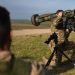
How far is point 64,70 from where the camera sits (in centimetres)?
1139

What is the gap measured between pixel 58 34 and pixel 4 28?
8.91 m

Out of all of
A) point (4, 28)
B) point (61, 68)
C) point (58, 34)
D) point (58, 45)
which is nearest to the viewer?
point (4, 28)

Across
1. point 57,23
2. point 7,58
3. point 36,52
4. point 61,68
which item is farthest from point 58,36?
point 7,58

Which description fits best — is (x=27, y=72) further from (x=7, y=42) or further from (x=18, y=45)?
(x=18, y=45)

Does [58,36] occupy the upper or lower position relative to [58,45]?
upper

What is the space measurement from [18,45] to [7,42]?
43.6ft

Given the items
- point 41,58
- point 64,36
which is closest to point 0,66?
point 64,36

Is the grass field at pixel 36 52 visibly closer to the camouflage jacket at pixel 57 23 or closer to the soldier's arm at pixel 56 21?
the camouflage jacket at pixel 57 23

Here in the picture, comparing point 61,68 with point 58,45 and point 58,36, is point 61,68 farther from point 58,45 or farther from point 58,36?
point 58,45

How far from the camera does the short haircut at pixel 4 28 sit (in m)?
2.19

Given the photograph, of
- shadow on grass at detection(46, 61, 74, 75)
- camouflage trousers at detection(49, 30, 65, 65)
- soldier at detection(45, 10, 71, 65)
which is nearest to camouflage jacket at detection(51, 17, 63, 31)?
soldier at detection(45, 10, 71, 65)

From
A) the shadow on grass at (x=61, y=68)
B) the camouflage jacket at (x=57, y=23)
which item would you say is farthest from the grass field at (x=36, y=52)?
the camouflage jacket at (x=57, y=23)

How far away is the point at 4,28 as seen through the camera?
2199 millimetres

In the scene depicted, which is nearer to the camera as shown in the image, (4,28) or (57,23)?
(4,28)
